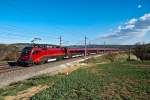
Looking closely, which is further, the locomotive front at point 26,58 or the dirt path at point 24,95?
the locomotive front at point 26,58

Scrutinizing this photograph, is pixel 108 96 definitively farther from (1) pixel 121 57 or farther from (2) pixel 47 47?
(1) pixel 121 57

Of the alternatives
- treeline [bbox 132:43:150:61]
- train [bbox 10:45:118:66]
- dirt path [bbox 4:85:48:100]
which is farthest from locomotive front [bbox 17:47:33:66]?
treeline [bbox 132:43:150:61]

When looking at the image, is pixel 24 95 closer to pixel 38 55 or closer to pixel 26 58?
pixel 26 58

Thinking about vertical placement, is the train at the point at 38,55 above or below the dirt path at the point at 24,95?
above

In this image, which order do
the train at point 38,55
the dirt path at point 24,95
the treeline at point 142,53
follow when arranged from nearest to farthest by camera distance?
the dirt path at point 24,95, the train at point 38,55, the treeline at point 142,53

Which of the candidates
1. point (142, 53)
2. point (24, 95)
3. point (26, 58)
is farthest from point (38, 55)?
point (142, 53)

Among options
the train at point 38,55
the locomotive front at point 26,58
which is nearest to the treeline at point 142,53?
the train at point 38,55

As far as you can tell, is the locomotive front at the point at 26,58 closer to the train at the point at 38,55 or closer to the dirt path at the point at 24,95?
the train at the point at 38,55

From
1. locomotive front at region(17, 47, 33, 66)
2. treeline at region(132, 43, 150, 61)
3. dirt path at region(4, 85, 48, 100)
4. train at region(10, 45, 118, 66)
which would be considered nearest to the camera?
dirt path at region(4, 85, 48, 100)

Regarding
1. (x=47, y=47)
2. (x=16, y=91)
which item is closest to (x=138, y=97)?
(x=16, y=91)

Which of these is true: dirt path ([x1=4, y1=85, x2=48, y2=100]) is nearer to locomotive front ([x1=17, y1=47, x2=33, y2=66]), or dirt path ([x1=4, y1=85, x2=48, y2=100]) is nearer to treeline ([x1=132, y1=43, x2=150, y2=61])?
locomotive front ([x1=17, y1=47, x2=33, y2=66])

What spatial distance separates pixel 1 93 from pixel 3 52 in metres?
35.8

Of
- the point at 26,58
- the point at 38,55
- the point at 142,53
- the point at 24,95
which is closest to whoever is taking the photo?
the point at 24,95

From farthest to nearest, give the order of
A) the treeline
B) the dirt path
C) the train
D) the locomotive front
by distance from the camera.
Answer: the treeline, the train, the locomotive front, the dirt path
